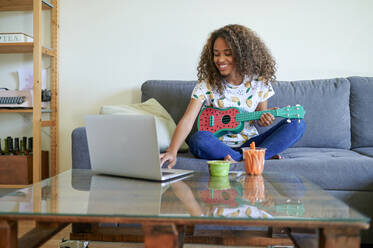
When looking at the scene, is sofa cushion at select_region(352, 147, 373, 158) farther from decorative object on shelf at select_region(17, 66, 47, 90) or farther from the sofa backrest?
decorative object on shelf at select_region(17, 66, 47, 90)

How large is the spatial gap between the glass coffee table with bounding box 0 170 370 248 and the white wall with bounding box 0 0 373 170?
158 centimetres

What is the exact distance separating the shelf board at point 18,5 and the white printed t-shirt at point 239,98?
134 cm

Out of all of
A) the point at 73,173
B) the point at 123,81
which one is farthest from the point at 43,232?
the point at 123,81

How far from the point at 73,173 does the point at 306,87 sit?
1560mm

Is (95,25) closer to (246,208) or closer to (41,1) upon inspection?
(41,1)

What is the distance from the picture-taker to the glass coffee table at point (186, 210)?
2.42ft

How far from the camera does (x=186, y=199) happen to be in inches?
34.9

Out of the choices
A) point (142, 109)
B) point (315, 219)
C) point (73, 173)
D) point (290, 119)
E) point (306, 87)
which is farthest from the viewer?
point (306, 87)

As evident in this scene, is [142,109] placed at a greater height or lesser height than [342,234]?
greater

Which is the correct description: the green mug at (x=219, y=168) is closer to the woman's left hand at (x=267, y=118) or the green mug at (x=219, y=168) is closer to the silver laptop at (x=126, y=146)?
the silver laptop at (x=126, y=146)

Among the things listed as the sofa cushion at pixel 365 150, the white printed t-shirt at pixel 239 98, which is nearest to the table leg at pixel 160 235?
the white printed t-shirt at pixel 239 98

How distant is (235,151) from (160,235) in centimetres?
Result: 107

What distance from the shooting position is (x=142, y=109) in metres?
2.19

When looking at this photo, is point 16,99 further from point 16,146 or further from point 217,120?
point 217,120
